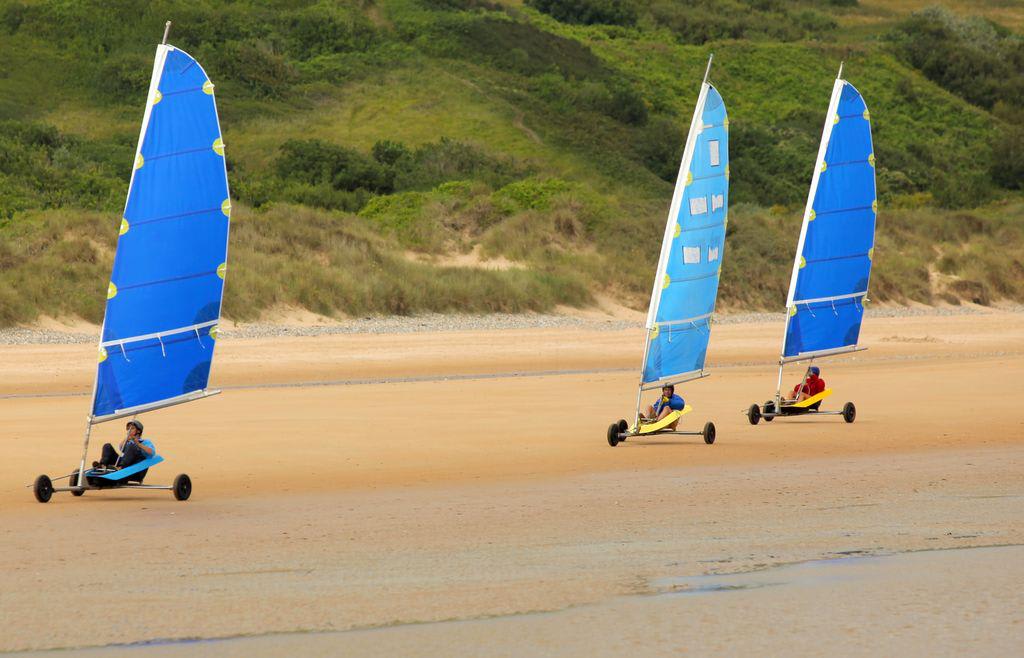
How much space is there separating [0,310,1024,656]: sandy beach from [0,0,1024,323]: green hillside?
14.3 metres

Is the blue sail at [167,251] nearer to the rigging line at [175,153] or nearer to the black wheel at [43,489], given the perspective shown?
the rigging line at [175,153]

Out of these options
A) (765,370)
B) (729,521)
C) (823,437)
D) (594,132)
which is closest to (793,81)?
(594,132)

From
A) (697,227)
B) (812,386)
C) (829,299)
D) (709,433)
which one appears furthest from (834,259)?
(709,433)

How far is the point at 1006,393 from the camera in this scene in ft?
76.9

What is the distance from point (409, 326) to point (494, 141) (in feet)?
96.6

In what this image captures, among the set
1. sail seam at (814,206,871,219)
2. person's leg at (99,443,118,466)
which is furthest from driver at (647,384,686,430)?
person's leg at (99,443,118,466)

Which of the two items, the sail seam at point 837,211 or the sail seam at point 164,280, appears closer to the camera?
the sail seam at point 164,280

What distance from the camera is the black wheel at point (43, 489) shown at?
41.3 feet

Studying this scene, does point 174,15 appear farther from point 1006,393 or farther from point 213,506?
point 213,506

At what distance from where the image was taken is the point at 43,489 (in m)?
12.6

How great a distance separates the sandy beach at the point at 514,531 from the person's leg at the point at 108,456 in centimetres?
34

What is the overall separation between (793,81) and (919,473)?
75.7 metres

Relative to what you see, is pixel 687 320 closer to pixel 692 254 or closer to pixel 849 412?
pixel 692 254

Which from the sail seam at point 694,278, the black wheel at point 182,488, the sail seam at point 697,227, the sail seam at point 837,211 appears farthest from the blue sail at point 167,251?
the sail seam at point 837,211
